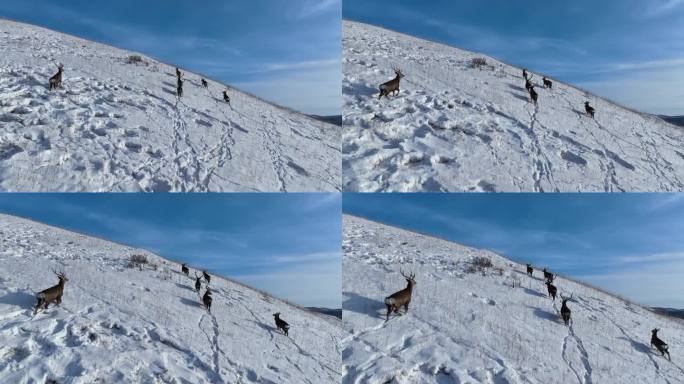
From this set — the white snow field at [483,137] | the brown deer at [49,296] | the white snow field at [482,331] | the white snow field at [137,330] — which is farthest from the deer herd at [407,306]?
the brown deer at [49,296]

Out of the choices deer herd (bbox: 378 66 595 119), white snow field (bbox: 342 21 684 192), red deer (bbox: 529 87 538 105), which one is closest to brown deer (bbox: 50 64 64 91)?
white snow field (bbox: 342 21 684 192)

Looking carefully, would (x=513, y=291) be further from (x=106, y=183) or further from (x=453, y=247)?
(x=106, y=183)

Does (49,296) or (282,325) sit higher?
(49,296)

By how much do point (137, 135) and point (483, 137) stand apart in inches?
394

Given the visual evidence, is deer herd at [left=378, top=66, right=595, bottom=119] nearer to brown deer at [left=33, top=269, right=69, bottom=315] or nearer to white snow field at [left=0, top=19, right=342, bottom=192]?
white snow field at [left=0, top=19, right=342, bottom=192]

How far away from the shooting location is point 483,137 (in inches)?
518

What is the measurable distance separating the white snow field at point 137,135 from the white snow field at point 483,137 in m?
2.24

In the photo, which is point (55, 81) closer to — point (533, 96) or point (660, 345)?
point (533, 96)

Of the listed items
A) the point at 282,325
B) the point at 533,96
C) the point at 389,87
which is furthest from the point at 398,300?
the point at 533,96

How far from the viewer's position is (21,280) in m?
10.4

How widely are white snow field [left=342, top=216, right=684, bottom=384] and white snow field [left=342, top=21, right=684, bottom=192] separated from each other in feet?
8.64

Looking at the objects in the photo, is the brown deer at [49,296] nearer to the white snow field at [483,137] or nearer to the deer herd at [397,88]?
the white snow field at [483,137]

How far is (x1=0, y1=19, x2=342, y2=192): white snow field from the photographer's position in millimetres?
10836

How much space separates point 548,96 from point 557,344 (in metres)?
11.7
